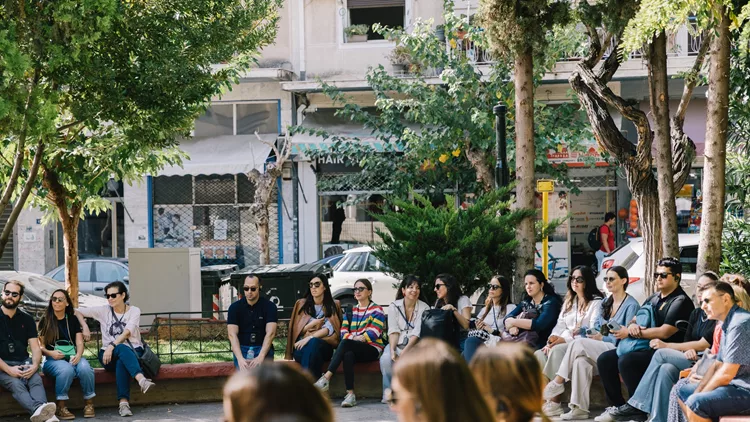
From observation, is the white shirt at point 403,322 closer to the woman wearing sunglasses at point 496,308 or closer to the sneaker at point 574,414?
the woman wearing sunglasses at point 496,308

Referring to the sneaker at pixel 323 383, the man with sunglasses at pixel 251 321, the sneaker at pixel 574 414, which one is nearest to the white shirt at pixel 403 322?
the sneaker at pixel 323 383

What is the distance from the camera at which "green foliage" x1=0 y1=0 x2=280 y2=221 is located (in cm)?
1017

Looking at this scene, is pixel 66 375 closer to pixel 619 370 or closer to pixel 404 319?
pixel 404 319

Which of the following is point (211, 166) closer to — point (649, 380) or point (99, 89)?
point (99, 89)

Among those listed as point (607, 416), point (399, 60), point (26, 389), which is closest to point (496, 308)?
point (607, 416)

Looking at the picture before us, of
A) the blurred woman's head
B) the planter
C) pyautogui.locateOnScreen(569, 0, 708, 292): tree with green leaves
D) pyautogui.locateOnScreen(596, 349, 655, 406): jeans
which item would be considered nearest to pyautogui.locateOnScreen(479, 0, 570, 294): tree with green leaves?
pyautogui.locateOnScreen(569, 0, 708, 292): tree with green leaves

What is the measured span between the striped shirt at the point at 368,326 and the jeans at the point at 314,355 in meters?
0.27

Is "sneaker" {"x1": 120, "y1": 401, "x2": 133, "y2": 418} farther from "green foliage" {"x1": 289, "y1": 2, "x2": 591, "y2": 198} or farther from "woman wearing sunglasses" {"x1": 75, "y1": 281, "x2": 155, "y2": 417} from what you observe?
"green foliage" {"x1": 289, "y1": 2, "x2": 591, "y2": 198}

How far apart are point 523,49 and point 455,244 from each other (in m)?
2.38

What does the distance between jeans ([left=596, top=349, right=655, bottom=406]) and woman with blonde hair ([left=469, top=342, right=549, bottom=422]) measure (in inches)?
223

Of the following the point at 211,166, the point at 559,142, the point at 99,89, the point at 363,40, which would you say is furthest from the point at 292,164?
the point at 99,89

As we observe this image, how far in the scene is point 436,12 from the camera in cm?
2266

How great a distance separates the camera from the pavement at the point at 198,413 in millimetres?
9547

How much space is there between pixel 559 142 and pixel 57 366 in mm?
10716
